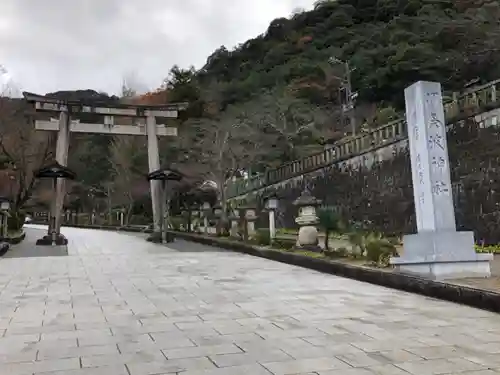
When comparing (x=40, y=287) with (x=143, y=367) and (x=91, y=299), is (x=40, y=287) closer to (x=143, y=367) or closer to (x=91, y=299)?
(x=91, y=299)

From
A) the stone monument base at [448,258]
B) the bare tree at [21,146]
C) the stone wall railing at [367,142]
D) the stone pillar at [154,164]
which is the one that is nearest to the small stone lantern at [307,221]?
the stone monument base at [448,258]

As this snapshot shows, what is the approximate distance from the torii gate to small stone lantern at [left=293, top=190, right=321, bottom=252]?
880cm

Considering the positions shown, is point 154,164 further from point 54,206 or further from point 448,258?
point 448,258

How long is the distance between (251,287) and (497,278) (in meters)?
3.50

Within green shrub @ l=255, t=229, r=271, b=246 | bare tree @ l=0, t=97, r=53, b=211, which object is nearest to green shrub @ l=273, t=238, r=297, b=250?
green shrub @ l=255, t=229, r=271, b=246

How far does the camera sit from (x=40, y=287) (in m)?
7.57

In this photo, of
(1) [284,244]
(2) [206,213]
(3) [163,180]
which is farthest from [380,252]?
(2) [206,213]

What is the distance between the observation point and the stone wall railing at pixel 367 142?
45.1 feet

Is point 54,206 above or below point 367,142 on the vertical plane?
below

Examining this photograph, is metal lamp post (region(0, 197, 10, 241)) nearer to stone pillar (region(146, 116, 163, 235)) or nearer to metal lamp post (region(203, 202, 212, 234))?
stone pillar (region(146, 116, 163, 235))

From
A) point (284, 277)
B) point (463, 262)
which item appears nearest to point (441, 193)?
point (463, 262)

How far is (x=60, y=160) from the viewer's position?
59.2 feet

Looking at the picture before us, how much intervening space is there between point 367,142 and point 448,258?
13051 mm

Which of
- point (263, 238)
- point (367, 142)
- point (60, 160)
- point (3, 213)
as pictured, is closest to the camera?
point (263, 238)
